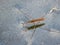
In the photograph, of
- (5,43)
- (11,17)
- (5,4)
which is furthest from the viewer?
(5,4)

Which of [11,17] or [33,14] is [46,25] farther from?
[11,17]

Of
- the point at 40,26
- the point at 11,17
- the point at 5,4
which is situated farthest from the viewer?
the point at 5,4

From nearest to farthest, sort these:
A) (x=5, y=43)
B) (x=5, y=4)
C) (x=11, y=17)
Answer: (x=5, y=43), (x=11, y=17), (x=5, y=4)

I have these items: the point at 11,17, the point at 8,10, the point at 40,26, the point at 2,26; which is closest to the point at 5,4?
the point at 8,10

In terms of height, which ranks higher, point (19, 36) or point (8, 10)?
point (8, 10)

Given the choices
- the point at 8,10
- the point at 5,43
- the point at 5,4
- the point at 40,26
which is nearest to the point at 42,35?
the point at 40,26

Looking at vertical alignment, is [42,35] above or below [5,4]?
below

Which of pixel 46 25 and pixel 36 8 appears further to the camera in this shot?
pixel 36 8

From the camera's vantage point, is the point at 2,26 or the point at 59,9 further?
the point at 59,9

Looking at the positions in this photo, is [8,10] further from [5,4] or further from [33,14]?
[33,14]
